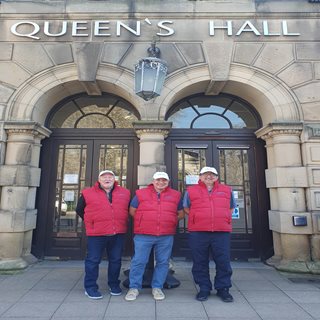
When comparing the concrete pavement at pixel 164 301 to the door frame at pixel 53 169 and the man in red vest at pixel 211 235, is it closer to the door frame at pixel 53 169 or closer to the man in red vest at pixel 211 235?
the man in red vest at pixel 211 235

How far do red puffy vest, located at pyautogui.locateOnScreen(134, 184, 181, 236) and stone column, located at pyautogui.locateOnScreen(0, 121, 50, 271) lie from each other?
264 cm

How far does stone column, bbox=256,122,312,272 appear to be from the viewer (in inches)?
197

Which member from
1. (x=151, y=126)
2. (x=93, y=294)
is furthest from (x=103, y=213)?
(x=151, y=126)

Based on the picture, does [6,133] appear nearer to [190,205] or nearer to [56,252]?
[56,252]

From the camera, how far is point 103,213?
12.4 ft

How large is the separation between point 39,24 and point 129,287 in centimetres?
571

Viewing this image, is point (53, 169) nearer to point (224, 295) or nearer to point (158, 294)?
point (158, 294)

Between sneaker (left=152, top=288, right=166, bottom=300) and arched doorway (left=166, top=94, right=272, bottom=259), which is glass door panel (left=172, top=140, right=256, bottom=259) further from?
sneaker (left=152, top=288, right=166, bottom=300)

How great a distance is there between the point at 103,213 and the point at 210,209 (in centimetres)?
151

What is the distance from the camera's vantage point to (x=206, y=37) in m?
5.84

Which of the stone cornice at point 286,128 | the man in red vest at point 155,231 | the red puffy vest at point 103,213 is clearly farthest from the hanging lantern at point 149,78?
the stone cornice at point 286,128

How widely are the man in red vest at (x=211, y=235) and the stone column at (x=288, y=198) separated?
1898mm

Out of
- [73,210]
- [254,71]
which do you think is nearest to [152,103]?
[254,71]

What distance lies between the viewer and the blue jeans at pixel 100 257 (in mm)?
3701
